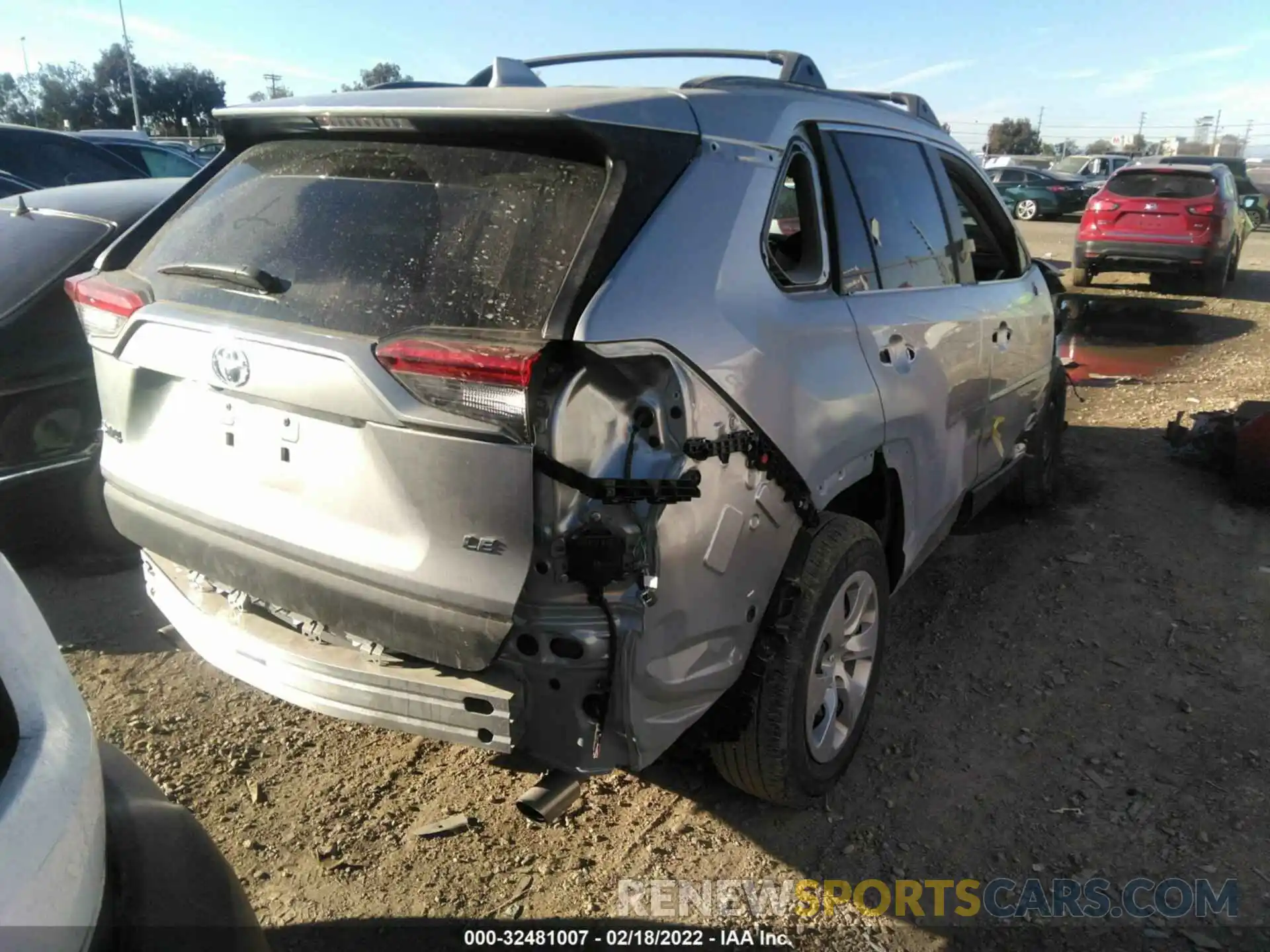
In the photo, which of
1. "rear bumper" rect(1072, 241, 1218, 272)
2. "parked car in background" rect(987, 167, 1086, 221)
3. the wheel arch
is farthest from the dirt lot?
"parked car in background" rect(987, 167, 1086, 221)

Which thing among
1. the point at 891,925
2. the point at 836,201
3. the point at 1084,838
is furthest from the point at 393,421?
the point at 1084,838

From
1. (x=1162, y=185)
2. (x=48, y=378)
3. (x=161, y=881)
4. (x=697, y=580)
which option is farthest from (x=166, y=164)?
(x=1162, y=185)

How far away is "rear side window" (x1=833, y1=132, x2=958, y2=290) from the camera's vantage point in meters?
3.07

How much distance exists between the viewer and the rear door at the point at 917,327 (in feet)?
9.72

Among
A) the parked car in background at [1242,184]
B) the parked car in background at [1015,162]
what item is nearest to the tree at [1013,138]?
the parked car in background at [1015,162]

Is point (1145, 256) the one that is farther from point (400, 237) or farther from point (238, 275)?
point (238, 275)

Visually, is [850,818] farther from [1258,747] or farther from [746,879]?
[1258,747]

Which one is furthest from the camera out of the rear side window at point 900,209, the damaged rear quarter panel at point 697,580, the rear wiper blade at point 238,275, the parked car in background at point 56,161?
the parked car in background at point 56,161

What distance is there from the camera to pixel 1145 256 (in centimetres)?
1235

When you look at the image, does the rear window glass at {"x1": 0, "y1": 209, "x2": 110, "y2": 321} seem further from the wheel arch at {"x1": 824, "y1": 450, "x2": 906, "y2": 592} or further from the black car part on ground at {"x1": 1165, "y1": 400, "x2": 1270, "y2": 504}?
the black car part on ground at {"x1": 1165, "y1": 400, "x2": 1270, "y2": 504}

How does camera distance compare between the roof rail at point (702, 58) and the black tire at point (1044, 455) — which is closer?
the roof rail at point (702, 58)

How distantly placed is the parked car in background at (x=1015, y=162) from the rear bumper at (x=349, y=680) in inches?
906

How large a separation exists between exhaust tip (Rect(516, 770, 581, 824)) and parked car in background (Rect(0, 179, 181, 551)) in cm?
280

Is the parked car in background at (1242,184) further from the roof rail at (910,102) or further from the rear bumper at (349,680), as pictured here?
the rear bumper at (349,680)
